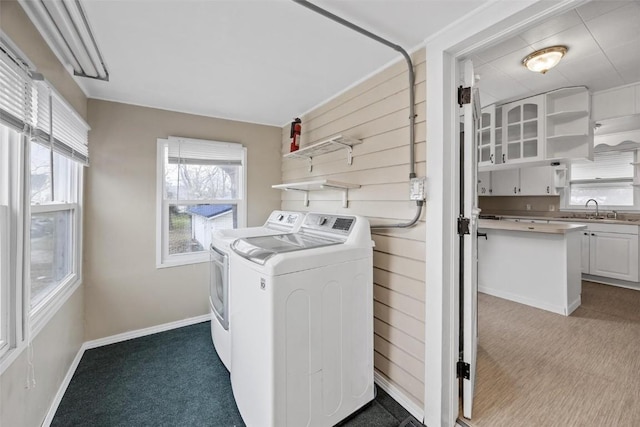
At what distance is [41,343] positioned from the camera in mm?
1521

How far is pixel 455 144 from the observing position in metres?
1.57

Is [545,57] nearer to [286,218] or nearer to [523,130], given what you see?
[523,130]

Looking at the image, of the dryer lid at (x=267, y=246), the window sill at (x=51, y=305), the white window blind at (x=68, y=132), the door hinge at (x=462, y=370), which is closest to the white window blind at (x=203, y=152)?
the white window blind at (x=68, y=132)

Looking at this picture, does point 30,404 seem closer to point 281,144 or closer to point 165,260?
point 165,260

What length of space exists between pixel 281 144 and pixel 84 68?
2003 mm

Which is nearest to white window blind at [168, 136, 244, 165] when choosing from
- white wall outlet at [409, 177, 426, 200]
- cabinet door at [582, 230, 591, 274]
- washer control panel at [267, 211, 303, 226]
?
washer control panel at [267, 211, 303, 226]

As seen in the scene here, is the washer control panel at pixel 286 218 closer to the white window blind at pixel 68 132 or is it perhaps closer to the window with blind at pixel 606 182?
the white window blind at pixel 68 132

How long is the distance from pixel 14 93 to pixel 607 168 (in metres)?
6.84

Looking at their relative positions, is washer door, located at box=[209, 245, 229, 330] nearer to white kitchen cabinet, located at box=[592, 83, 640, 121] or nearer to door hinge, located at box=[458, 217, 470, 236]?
door hinge, located at box=[458, 217, 470, 236]

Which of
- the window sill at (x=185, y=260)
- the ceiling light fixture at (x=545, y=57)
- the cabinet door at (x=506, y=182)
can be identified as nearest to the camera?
the ceiling light fixture at (x=545, y=57)

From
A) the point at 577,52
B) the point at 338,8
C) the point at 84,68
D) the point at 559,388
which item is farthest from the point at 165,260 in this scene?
the point at 577,52

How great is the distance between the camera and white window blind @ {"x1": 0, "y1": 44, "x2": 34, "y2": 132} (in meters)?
1.13

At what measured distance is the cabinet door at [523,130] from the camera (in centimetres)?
323

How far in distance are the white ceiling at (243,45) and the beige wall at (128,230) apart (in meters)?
0.27
